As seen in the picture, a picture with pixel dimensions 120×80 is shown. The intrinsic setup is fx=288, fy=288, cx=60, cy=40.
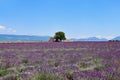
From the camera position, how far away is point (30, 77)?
659 cm

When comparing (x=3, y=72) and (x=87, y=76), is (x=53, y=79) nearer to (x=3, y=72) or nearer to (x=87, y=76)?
(x=87, y=76)

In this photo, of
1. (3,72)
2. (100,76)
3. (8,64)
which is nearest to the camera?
(100,76)

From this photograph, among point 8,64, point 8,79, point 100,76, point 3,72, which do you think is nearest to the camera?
point 100,76

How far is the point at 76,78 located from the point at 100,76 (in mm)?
536

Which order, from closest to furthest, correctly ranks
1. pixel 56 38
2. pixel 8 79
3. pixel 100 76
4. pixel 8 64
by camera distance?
pixel 100 76
pixel 8 79
pixel 8 64
pixel 56 38

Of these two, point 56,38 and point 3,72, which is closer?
point 3,72

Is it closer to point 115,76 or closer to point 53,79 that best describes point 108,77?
point 115,76

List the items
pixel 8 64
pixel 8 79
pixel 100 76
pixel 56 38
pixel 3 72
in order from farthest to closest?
pixel 56 38 → pixel 8 64 → pixel 3 72 → pixel 8 79 → pixel 100 76

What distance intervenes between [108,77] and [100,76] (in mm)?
180

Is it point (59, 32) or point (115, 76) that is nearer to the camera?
point (115, 76)

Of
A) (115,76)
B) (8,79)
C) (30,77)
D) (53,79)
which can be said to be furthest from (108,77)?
(8,79)

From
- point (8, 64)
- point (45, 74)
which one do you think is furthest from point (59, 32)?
point (45, 74)

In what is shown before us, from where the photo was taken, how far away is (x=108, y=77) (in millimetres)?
6414

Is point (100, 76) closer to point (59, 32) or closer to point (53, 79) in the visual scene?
point (53, 79)
